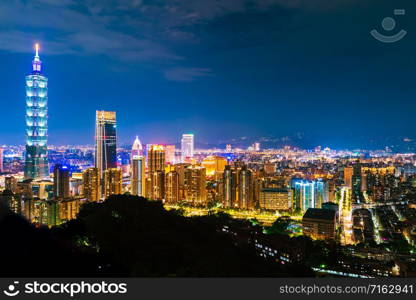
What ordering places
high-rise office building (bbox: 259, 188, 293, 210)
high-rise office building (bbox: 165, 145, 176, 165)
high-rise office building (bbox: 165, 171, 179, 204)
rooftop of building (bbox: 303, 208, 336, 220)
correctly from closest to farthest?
1. rooftop of building (bbox: 303, 208, 336, 220)
2. high-rise office building (bbox: 259, 188, 293, 210)
3. high-rise office building (bbox: 165, 171, 179, 204)
4. high-rise office building (bbox: 165, 145, 176, 165)

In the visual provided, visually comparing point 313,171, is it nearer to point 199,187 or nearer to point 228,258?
point 199,187

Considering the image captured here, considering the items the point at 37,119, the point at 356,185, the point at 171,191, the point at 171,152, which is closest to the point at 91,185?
the point at 171,191

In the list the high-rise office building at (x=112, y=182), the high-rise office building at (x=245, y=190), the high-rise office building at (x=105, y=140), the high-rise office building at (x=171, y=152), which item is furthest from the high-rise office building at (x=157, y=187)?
the high-rise office building at (x=171, y=152)

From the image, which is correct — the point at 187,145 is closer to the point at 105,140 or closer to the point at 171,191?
the point at 105,140

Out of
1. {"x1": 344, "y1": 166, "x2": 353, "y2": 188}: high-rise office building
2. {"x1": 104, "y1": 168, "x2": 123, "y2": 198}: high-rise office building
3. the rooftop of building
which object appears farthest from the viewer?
{"x1": 344, "y1": 166, "x2": 353, "y2": 188}: high-rise office building

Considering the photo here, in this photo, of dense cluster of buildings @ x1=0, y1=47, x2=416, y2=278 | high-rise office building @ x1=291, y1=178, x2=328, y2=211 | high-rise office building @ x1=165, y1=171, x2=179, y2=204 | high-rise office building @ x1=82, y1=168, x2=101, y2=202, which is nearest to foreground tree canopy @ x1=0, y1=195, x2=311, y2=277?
dense cluster of buildings @ x1=0, y1=47, x2=416, y2=278

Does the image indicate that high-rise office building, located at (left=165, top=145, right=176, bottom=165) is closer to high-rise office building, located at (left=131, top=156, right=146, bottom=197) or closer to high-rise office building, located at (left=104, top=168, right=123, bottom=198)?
high-rise office building, located at (left=131, top=156, right=146, bottom=197)

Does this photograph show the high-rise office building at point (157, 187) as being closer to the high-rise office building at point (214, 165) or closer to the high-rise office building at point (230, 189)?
the high-rise office building at point (230, 189)

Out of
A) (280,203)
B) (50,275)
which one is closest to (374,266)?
(50,275)
